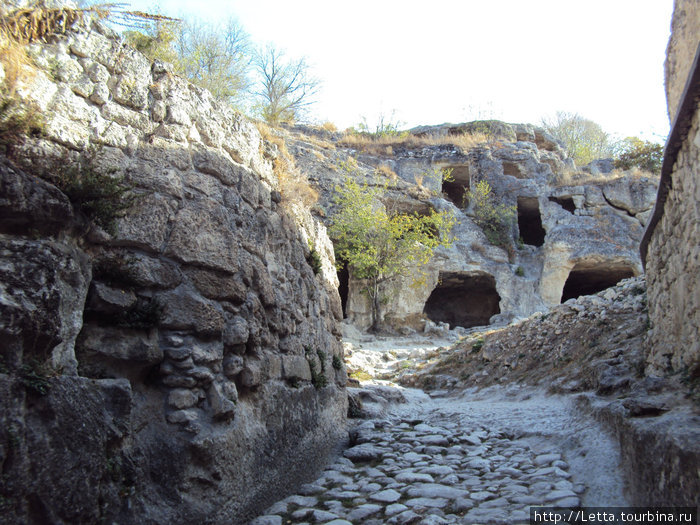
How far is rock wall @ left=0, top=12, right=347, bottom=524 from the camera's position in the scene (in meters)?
2.29

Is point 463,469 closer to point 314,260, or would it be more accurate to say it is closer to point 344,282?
point 314,260

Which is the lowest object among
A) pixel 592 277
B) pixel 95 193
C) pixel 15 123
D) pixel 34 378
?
pixel 34 378

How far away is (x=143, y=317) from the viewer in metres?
3.18

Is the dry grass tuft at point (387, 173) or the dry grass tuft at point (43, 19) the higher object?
the dry grass tuft at point (387, 173)

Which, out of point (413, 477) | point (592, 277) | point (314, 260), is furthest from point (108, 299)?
point (592, 277)

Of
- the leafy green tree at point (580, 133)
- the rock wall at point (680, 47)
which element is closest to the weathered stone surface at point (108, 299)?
the rock wall at point (680, 47)

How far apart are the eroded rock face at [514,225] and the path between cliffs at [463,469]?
1088 cm

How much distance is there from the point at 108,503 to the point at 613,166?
26935mm

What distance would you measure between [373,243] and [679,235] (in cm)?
1365

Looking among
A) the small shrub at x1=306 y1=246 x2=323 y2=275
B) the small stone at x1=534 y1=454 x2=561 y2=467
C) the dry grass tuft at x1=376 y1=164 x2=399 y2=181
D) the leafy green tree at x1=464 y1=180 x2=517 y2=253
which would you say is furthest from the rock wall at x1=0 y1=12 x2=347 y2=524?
the leafy green tree at x1=464 y1=180 x2=517 y2=253

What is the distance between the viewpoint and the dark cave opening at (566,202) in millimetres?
21655

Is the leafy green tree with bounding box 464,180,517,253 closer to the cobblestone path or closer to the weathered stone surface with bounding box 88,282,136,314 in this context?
the cobblestone path

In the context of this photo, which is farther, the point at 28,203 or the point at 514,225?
the point at 514,225

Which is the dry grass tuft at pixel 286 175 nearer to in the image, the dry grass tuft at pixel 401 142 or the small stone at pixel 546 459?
the small stone at pixel 546 459
